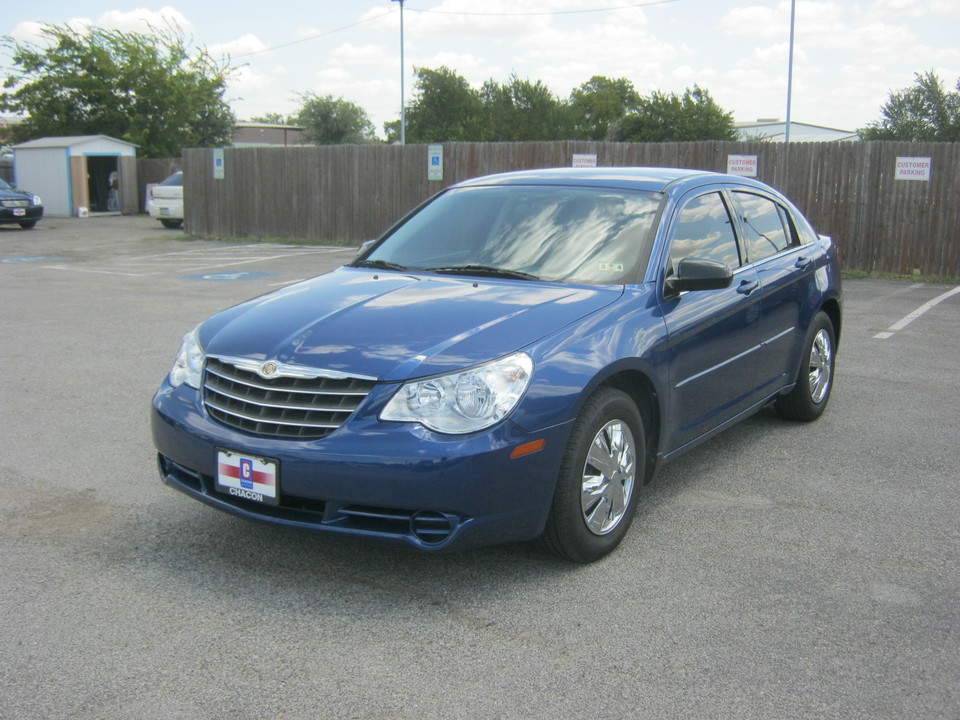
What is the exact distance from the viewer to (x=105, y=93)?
40.3 meters

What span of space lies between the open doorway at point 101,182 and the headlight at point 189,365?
114ft

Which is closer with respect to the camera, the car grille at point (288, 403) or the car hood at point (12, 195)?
the car grille at point (288, 403)

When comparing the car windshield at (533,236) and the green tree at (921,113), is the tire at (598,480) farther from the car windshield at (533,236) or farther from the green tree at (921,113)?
the green tree at (921,113)

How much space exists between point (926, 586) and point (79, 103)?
1677 inches

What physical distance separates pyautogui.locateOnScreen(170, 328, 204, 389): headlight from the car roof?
1983mm

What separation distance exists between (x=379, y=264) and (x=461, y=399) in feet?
5.87

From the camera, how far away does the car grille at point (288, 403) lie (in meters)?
3.66

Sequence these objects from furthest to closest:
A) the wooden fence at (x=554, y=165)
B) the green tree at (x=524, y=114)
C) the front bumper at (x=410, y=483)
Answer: the green tree at (x=524, y=114) → the wooden fence at (x=554, y=165) → the front bumper at (x=410, y=483)

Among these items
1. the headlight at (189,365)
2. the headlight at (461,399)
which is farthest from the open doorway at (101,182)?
the headlight at (461,399)

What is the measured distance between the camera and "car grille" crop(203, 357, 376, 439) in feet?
12.0

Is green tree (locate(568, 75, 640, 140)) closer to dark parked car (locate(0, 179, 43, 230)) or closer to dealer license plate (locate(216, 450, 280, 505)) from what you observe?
dark parked car (locate(0, 179, 43, 230))

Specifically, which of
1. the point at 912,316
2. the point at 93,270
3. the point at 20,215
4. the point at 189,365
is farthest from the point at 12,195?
the point at 189,365

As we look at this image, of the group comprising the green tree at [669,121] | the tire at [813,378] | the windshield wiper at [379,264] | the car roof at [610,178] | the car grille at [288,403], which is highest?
the green tree at [669,121]

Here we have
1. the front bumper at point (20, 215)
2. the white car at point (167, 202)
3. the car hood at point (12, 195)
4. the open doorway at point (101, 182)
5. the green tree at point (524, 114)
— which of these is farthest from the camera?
the green tree at point (524, 114)
